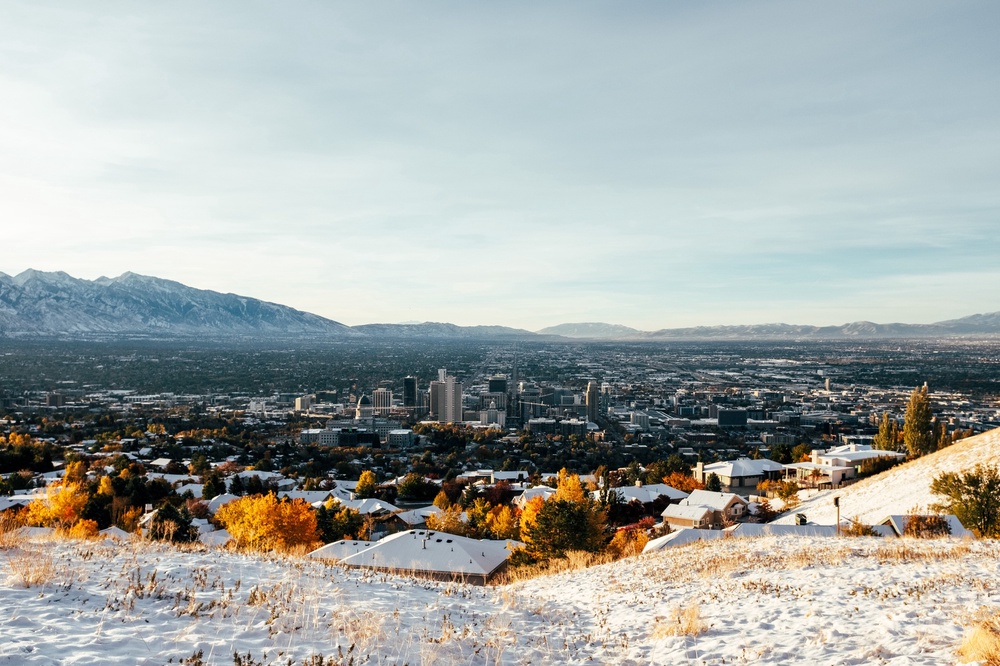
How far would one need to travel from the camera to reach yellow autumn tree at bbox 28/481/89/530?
1259 inches

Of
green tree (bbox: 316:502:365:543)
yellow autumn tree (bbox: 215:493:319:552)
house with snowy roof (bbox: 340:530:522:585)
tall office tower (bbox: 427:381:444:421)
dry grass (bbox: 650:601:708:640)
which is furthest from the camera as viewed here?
tall office tower (bbox: 427:381:444:421)

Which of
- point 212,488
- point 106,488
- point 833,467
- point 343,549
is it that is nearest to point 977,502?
point 343,549

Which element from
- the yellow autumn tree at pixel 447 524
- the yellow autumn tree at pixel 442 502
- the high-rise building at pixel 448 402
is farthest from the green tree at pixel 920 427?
the high-rise building at pixel 448 402

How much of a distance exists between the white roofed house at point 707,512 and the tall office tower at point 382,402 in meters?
90.0

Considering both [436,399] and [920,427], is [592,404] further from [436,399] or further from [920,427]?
[920,427]

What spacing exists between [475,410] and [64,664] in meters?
119

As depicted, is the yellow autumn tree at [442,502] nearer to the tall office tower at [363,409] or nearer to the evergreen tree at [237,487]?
the evergreen tree at [237,487]

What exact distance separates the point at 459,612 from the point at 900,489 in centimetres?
2765

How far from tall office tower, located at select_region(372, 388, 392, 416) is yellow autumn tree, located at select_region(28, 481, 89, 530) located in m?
84.1

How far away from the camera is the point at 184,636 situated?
587 centimetres

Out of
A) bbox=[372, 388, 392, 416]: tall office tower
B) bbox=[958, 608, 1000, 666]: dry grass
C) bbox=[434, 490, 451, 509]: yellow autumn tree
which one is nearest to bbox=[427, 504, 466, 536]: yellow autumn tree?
bbox=[434, 490, 451, 509]: yellow autumn tree

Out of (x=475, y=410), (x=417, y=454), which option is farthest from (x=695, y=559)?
(x=475, y=410)

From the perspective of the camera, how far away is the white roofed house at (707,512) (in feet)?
113

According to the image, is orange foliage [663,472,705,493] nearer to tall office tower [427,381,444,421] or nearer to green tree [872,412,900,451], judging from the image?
green tree [872,412,900,451]
